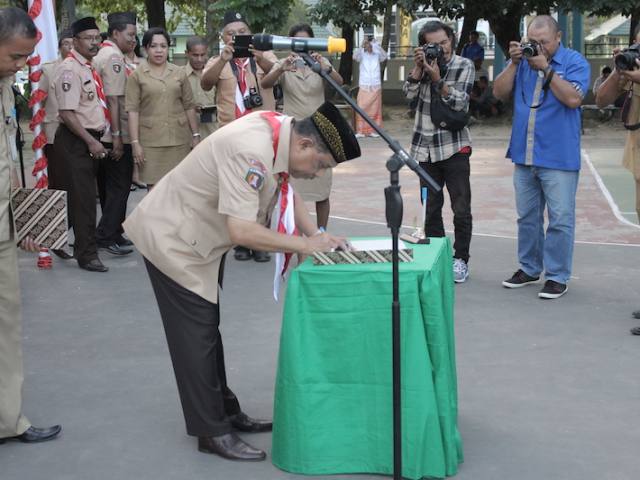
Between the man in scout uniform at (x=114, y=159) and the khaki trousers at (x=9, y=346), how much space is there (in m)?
4.11

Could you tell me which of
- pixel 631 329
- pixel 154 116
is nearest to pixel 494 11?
pixel 154 116

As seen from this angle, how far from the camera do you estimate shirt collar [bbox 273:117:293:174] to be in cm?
414

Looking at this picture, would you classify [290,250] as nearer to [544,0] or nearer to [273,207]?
[273,207]

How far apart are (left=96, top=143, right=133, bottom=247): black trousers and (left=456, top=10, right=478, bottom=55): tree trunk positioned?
16.0m

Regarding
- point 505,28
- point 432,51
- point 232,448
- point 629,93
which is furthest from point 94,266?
point 505,28

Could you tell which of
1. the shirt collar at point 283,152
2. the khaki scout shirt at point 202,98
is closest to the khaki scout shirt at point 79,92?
the khaki scout shirt at point 202,98

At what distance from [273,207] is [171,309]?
0.64 meters

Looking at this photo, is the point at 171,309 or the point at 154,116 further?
the point at 154,116

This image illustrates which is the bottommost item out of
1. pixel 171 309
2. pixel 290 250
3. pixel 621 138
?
pixel 621 138

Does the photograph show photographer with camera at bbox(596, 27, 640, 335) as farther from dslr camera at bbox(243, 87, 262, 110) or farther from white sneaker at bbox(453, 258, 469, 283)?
dslr camera at bbox(243, 87, 262, 110)

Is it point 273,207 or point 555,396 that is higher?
point 273,207

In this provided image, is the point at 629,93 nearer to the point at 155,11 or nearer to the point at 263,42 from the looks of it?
the point at 263,42

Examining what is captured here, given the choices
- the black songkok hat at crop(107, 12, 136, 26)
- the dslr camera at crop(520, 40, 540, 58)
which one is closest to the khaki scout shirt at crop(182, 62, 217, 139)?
the black songkok hat at crop(107, 12, 136, 26)

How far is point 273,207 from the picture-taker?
14.5ft
